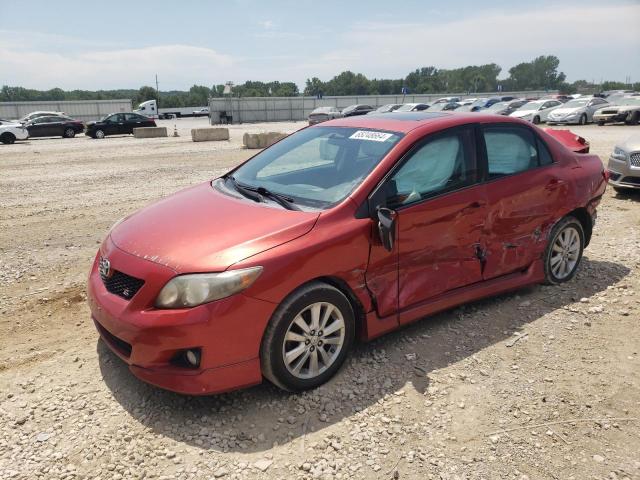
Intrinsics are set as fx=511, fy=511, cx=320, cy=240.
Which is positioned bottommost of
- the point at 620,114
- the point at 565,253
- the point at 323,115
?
the point at 565,253

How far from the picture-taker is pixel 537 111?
95.6 feet

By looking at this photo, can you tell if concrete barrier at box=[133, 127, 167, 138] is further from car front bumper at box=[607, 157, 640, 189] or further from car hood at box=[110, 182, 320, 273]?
car hood at box=[110, 182, 320, 273]

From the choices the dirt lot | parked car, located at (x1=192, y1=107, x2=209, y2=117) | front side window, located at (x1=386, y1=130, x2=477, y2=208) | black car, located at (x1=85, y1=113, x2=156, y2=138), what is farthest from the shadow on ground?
parked car, located at (x1=192, y1=107, x2=209, y2=117)

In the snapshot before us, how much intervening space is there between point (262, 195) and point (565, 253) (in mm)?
3024

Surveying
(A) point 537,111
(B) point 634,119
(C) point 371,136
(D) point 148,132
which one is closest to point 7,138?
(D) point 148,132

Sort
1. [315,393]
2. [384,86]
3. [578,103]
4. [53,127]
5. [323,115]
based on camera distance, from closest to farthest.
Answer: [315,393] → [578,103] → [53,127] → [323,115] → [384,86]

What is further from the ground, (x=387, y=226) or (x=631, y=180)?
(x=387, y=226)

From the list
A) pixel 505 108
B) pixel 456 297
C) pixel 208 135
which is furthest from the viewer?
pixel 505 108

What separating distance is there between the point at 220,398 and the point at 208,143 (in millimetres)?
19871

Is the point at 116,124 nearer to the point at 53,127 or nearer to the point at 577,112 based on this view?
the point at 53,127

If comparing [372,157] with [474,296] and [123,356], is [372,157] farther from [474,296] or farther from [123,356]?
[123,356]

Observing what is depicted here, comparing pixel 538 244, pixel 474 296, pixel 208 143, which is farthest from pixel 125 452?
pixel 208 143

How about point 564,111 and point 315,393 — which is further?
point 564,111

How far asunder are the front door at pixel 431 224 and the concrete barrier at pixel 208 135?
20438 mm
